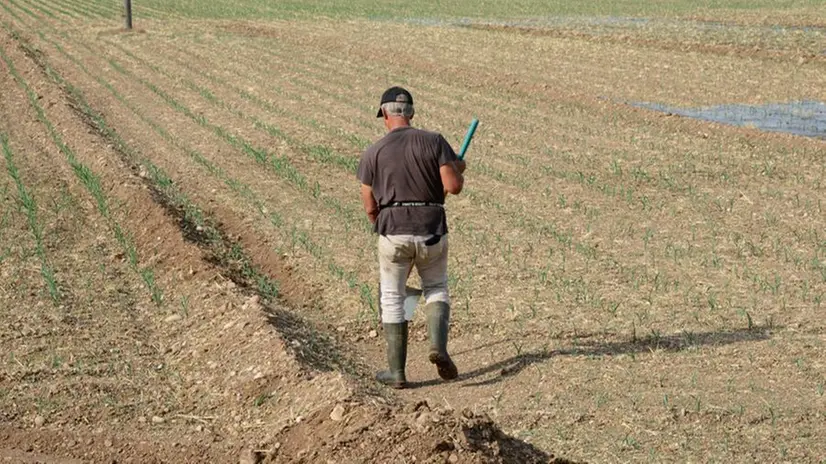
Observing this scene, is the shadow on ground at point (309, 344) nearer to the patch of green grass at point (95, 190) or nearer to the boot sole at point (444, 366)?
the boot sole at point (444, 366)

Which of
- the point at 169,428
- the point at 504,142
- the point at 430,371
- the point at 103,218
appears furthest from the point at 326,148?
the point at 169,428

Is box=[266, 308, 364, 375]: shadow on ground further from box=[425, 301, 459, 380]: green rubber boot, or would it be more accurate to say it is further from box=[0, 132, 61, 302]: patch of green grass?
box=[0, 132, 61, 302]: patch of green grass

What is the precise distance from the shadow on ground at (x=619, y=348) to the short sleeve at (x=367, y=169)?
1.38m

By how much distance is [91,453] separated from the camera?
6.85 meters

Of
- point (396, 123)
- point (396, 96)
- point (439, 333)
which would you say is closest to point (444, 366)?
point (439, 333)

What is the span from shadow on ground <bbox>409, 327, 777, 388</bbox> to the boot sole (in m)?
0.17

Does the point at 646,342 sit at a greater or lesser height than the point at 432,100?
greater

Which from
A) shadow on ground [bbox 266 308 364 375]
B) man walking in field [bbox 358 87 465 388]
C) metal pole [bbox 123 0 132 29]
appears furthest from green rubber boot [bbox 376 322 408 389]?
metal pole [bbox 123 0 132 29]

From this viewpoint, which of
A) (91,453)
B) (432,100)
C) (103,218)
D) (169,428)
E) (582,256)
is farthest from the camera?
(432,100)

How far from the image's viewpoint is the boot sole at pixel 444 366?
784cm

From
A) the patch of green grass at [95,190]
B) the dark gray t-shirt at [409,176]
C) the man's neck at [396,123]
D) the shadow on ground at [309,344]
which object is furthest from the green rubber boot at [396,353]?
the patch of green grass at [95,190]

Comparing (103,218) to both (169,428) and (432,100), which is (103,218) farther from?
(432,100)

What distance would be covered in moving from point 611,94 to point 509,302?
13.0 metres

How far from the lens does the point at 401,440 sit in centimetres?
600
